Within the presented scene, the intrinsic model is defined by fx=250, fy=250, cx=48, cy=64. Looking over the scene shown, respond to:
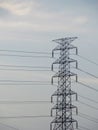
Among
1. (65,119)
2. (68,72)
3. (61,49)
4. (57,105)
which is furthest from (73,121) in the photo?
(61,49)

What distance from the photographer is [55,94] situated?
114 ft

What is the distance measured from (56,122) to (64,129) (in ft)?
5.49

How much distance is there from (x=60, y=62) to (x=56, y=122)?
26.9ft

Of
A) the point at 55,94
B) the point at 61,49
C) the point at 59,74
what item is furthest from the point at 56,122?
the point at 61,49

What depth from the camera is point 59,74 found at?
3484cm

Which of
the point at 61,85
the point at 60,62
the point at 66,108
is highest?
the point at 60,62

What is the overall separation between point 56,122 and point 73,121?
2380 millimetres

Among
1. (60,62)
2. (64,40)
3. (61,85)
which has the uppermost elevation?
(64,40)

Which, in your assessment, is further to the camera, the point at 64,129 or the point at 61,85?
the point at 61,85

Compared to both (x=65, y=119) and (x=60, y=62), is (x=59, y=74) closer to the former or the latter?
(x=60, y=62)

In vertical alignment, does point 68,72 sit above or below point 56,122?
above

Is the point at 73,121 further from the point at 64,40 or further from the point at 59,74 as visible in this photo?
the point at 64,40

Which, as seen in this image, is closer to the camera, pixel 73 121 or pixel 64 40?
pixel 73 121

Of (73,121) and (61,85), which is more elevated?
(61,85)
